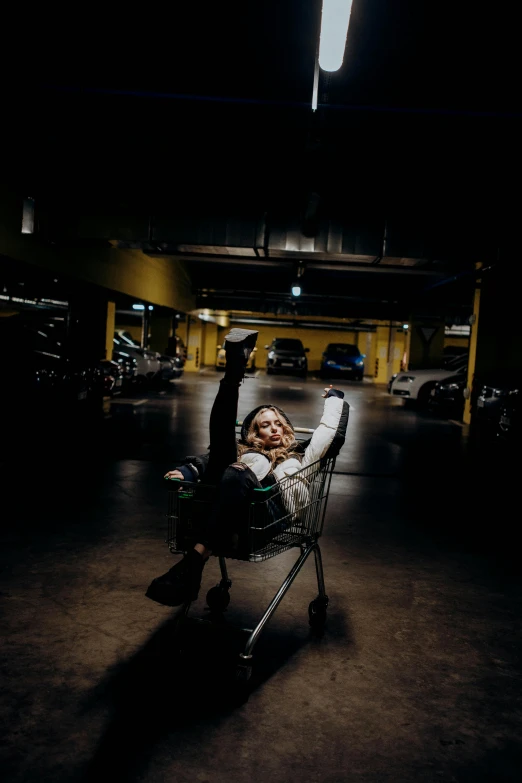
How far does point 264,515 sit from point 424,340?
2396 centimetres

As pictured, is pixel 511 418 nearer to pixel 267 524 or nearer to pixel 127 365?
pixel 267 524

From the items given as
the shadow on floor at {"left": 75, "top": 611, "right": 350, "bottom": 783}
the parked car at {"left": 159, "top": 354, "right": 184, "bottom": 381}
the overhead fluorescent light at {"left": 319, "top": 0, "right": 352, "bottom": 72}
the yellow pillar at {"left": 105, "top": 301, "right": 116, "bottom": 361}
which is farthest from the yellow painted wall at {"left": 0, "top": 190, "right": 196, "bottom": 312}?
the shadow on floor at {"left": 75, "top": 611, "right": 350, "bottom": 783}

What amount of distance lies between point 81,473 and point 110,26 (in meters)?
4.95

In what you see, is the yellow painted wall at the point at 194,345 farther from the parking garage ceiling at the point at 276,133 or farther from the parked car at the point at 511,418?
the parked car at the point at 511,418

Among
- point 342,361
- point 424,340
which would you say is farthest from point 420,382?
point 342,361

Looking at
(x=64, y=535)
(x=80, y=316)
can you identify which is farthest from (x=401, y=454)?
(x=80, y=316)

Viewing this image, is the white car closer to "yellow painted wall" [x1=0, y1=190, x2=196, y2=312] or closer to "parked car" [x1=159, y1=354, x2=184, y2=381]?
"parked car" [x1=159, y1=354, x2=184, y2=381]

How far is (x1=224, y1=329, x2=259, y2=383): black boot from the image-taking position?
316cm

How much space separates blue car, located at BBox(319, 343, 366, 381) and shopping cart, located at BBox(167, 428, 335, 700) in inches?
1195

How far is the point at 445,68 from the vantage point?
6926mm

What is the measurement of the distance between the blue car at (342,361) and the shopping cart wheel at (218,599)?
30348mm

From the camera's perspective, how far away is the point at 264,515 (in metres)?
3.28

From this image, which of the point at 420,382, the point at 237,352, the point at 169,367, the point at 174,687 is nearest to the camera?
the point at 174,687

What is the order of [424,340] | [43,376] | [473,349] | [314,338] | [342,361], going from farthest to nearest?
[314,338]
[342,361]
[424,340]
[473,349]
[43,376]
